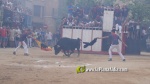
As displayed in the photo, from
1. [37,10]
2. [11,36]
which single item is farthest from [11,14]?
[37,10]

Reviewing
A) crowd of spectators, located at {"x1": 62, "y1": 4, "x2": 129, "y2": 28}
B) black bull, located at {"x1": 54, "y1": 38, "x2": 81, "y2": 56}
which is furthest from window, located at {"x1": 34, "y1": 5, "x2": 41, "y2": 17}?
black bull, located at {"x1": 54, "y1": 38, "x2": 81, "y2": 56}

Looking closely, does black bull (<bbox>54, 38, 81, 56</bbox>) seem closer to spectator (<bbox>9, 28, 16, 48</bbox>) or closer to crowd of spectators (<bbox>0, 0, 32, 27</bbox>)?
spectator (<bbox>9, 28, 16, 48</bbox>)

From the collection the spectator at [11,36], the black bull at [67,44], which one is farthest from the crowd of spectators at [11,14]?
the black bull at [67,44]

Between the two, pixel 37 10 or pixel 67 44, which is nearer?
pixel 67 44

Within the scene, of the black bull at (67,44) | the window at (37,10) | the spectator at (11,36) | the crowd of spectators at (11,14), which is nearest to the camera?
Answer: the black bull at (67,44)

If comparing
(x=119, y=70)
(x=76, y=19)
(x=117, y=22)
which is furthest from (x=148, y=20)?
(x=119, y=70)

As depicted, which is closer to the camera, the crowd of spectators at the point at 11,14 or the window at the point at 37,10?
the crowd of spectators at the point at 11,14

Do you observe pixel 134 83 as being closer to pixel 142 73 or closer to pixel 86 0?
pixel 142 73

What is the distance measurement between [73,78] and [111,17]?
1322 centimetres

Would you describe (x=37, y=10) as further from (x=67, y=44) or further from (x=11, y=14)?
(x=67, y=44)

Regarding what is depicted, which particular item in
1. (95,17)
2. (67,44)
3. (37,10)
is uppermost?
(37,10)

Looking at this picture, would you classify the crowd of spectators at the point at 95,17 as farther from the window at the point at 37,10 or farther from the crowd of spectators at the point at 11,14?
the window at the point at 37,10

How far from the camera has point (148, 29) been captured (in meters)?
29.6

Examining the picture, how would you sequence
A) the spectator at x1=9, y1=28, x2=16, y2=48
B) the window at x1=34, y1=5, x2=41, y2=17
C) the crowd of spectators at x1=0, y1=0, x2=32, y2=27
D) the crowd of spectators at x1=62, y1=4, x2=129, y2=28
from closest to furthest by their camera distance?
1. the crowd of spectators at x1=62, y1=4, x2=129, y2=28
2. the spectator at x1=9, y1=28, x2=16, y2=48
3. the crowd of spectators at x1=0, y1=0, x2=32, y2=27
4. the window at x1=34, y1=5, x2=41, y2=17
